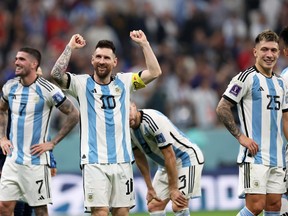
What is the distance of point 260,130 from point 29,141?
101 inches

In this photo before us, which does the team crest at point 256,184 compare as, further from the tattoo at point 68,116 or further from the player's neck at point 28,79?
the player's neck at point 28,79

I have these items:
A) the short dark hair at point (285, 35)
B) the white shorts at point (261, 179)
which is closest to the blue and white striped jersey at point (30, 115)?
the white shorts at point (261, 179)

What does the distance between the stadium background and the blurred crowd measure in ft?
0.06

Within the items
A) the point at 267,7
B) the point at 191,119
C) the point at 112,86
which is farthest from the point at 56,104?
the point at 267,7

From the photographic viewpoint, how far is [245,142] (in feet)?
38.2

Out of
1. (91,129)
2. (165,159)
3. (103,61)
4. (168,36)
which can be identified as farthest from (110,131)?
(168,36)

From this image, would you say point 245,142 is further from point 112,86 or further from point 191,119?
point 191,119

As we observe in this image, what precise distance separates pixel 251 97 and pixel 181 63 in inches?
366

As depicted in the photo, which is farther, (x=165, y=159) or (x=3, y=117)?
(x=3, y=117)

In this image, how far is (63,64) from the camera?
11562 mm

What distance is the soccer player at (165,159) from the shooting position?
1233cm

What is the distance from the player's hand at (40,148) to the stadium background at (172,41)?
17.7 ft

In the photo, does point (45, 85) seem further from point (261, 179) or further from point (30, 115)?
point (261, 179)

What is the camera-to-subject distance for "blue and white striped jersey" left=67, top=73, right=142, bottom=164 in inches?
458
